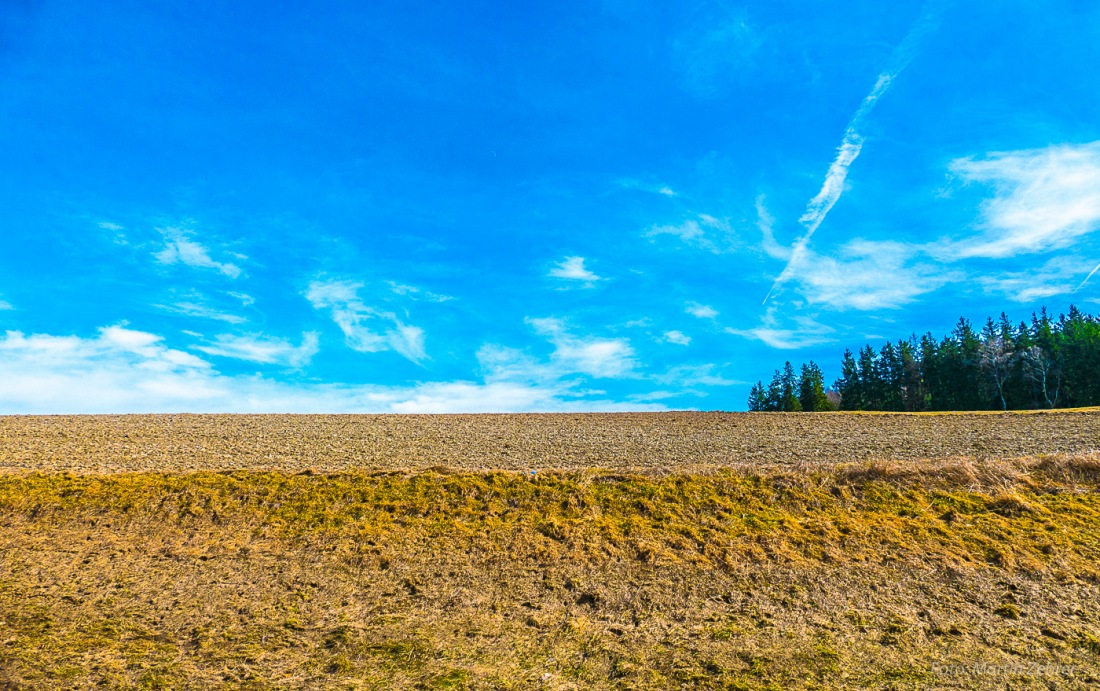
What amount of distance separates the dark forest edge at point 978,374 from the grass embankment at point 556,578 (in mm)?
65380

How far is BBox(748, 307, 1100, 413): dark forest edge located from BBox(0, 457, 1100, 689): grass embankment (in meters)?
65.4

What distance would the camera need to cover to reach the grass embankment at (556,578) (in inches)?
361

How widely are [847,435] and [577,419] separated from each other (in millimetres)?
26413

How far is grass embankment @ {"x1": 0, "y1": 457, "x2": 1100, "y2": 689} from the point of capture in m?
9.17

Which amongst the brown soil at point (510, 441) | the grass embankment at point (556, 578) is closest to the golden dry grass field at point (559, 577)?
the grass embankment at point (556, 578)

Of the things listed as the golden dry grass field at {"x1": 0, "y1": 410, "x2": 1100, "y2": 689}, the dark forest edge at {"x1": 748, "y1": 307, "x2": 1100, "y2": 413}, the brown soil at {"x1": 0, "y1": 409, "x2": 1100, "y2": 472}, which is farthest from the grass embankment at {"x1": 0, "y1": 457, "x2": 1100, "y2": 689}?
the dark forest edge at {"x1": 748, "y1": 307, "x2": 1100, "y2": 413}

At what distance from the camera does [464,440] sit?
40.4m

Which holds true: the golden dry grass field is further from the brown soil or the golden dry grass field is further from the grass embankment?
the brown soil

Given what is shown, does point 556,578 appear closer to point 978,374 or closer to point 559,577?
point 559,577

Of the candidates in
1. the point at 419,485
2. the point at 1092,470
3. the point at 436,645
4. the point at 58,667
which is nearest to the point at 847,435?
the point at 1092,470

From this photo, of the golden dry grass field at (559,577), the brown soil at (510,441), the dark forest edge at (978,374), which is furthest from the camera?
the dark forest edge at (978,374)

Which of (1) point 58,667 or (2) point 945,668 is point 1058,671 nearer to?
(2) point 945,668

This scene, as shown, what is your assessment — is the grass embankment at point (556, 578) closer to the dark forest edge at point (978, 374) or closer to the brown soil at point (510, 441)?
the brown soil at point (510, 441)

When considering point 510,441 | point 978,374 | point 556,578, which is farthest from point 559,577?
point 978,374
